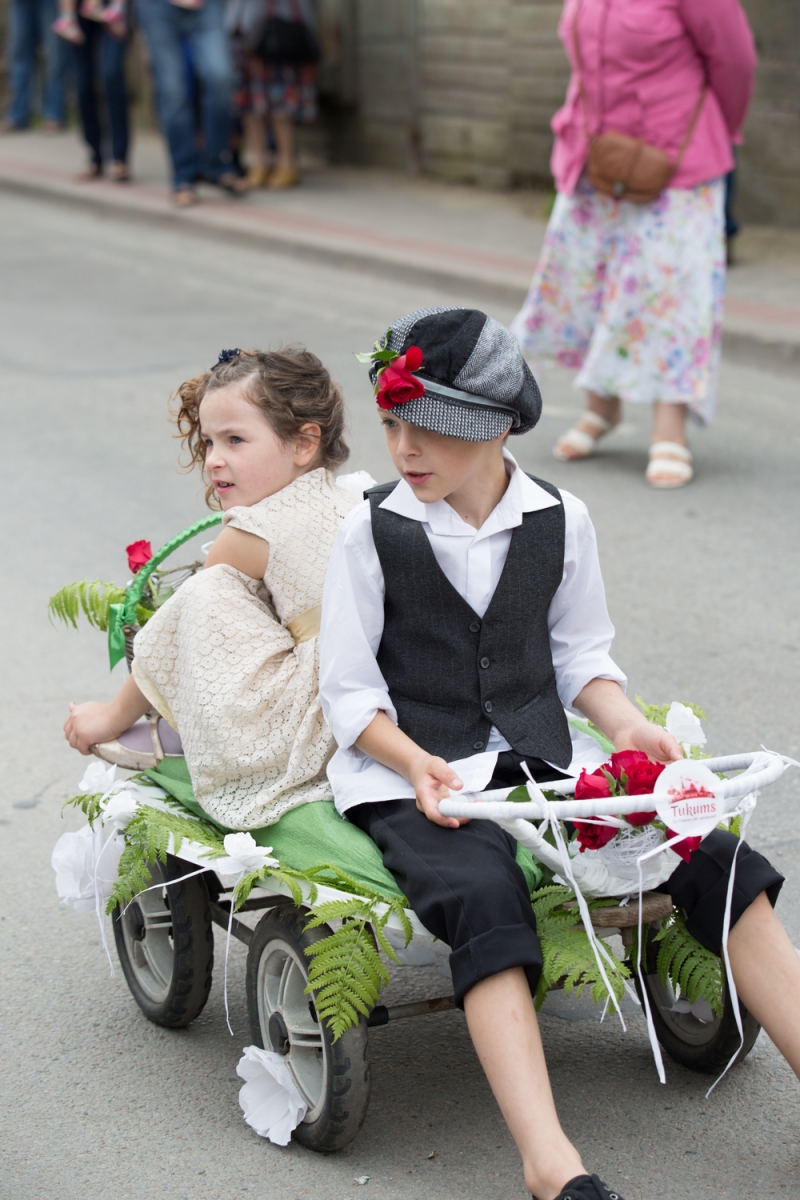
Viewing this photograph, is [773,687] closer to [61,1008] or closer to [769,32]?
[61,1008]

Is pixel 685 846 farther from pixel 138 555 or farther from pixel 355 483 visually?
pixel 138 555

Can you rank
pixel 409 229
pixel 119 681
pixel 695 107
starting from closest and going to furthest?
pixel 119 681 < pixel 695 107 < pixel 409 229

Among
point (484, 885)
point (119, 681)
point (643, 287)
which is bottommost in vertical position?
point (119, 681)

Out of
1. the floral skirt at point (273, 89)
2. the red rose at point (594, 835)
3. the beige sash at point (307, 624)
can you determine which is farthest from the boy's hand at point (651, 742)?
the floral skirt at point (273, 89)

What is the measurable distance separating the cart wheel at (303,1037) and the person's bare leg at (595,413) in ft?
13.7

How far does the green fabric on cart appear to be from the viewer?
95.2 inches

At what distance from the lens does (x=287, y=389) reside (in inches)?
111

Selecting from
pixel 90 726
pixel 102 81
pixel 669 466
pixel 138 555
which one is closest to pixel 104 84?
pixel 102 81

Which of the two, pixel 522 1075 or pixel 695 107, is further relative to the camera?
pixel 695 107

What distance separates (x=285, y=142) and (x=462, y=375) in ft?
37.6

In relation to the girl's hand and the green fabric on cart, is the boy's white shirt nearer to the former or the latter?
the green fabric on cart

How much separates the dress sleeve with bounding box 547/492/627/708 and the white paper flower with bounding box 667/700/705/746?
0.40 feet

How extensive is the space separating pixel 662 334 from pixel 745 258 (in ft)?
14.3

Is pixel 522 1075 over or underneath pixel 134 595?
underneath
